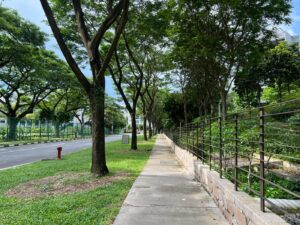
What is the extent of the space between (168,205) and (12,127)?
123ft

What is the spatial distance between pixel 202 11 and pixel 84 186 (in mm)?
11242

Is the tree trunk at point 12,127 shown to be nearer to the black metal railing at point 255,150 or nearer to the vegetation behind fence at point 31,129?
the vegetation behind fence at point 31,129

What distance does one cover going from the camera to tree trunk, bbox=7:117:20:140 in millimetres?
40306

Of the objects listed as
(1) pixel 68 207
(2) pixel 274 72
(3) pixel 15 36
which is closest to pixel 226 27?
(1) pixel 68 207

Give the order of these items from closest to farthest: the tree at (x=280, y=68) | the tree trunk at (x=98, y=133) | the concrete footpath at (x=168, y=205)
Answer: the concrete footpath at (x=168, y=205) → the tree trunk at (x=98, y=133) → the tree at (x=280, y=68)

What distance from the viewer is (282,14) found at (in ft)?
53.9

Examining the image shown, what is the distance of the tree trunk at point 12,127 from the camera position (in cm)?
4031

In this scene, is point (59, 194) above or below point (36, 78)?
below

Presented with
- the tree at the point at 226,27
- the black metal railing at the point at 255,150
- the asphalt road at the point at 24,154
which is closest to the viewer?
the black metal railing at the point at 255,150

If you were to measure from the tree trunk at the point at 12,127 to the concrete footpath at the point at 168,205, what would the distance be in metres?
34.0

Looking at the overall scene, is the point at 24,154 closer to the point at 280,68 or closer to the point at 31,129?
the point at 31,129

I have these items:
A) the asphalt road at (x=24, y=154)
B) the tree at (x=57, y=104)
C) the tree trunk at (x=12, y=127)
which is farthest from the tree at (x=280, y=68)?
the tree trunk at (x=12, y=127)

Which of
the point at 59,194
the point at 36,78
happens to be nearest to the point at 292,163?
the point at 59,194

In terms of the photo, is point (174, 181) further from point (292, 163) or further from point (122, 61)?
point (122, 61)
